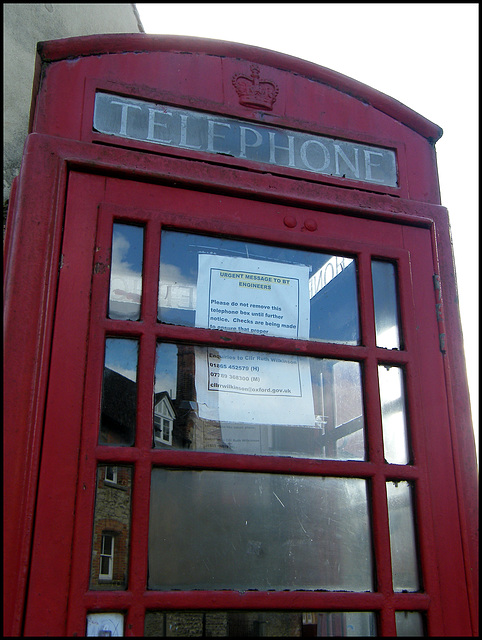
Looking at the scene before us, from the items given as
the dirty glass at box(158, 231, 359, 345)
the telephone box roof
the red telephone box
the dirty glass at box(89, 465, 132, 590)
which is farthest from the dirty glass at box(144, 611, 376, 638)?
the telephone box roof

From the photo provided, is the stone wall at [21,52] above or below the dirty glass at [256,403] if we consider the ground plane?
above

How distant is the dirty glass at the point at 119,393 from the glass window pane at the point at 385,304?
776 mm

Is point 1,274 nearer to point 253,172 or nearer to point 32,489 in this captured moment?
point 32,489

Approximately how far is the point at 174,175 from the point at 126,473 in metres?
0.89

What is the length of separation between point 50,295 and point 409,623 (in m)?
Result: 1.31

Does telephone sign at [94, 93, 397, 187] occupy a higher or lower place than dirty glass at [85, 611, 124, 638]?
higher

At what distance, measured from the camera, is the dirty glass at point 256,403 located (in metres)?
1.70

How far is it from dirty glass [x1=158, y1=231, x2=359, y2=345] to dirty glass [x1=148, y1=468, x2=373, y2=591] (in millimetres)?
439

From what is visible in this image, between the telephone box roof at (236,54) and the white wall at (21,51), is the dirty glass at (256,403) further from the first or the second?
the white wall at (21,51)

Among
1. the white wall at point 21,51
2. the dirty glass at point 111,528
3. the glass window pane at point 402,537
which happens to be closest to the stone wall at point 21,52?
the white wall at point 21,51

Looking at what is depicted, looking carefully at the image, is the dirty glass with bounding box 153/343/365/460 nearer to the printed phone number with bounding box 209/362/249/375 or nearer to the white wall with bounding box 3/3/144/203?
the printed phone number with bounding box 209/362/249/375

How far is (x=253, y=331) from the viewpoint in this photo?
185 centimetres

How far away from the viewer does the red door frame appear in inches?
58.7

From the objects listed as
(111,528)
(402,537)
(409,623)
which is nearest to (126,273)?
(111,528)
